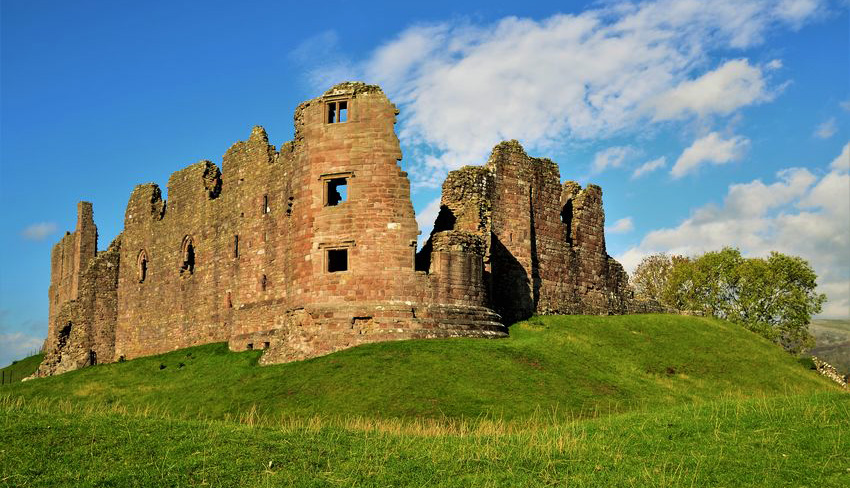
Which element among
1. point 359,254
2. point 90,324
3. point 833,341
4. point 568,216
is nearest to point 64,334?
point 90,324

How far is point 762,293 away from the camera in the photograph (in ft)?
170

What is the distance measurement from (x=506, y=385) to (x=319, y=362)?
5812 mm

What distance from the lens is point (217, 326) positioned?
36.9 metres

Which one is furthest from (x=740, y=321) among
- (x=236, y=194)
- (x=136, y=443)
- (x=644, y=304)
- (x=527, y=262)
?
(x=136, y=443)

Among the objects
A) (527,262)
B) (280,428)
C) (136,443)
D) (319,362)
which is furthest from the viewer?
(527,262)

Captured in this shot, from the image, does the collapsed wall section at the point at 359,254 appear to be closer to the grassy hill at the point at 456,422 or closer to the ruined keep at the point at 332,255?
the ruined keep at the point at 332,255

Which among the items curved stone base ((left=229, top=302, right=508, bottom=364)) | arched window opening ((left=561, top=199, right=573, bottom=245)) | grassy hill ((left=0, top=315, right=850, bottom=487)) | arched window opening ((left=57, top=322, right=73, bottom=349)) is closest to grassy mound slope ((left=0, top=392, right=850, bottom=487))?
grassy hill ((left=0, top=315, right=850, bottom=487))

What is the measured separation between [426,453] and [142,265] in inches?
1250

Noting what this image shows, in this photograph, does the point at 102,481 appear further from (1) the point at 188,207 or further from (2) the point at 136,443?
(1) the point at 188,207

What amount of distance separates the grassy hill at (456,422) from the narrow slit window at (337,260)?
385 centimetres

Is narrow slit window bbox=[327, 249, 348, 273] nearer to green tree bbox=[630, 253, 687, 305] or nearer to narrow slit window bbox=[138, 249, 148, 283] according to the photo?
narrow slit window bbox=[138, 249, 148, 283]

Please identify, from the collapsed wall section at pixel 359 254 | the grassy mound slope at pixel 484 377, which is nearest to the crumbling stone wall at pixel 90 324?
the grassy mound slope at pixel 484 377

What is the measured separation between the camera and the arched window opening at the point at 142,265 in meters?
42.8

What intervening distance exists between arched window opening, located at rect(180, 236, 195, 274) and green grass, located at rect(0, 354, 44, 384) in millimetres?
12888
